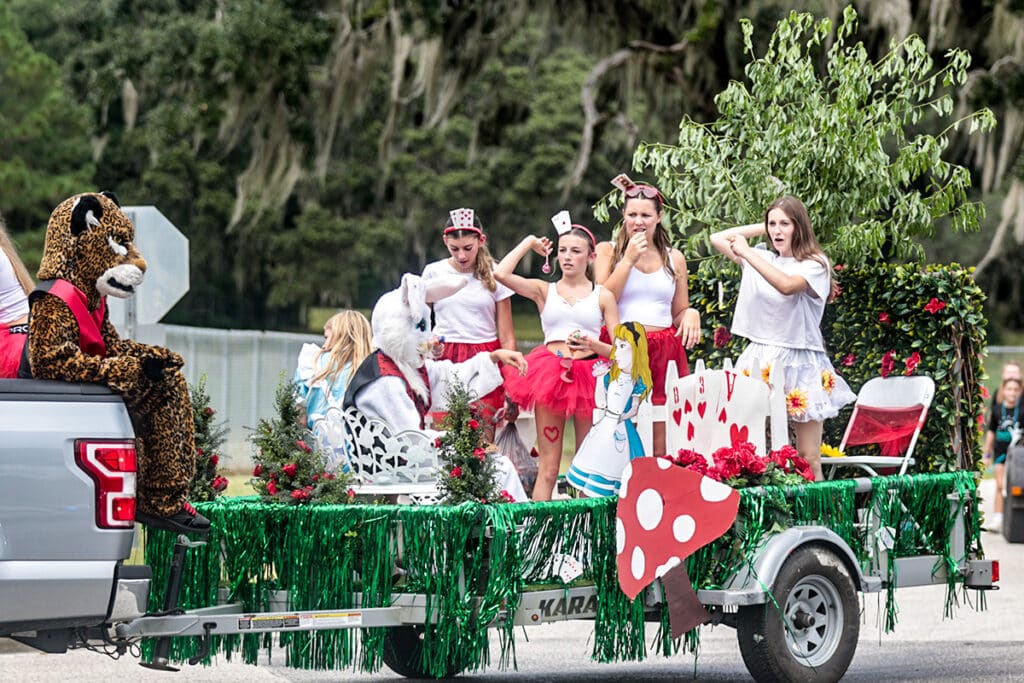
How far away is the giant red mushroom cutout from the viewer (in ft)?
22.9

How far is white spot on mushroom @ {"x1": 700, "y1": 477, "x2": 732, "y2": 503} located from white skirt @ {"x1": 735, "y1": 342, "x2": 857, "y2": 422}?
4.73 feet

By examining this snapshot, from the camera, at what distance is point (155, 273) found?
10586 mm

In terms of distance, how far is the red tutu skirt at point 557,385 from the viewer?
27.2 ft

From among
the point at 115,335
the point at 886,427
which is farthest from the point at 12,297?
the point at 886,427

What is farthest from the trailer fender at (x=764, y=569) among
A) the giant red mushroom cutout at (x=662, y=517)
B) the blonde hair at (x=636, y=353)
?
the blonde hair at (x=636, y=353)

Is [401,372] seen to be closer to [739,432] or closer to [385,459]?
[385,459]

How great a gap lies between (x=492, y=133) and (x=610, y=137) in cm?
655

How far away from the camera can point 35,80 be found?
34156mm

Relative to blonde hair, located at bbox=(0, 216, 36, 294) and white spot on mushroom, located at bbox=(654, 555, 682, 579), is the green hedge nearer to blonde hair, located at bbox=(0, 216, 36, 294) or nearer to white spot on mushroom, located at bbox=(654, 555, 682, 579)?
white spot on mushroom, located at bbox=(654, 555, 682, 579)

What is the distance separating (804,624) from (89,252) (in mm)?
3515

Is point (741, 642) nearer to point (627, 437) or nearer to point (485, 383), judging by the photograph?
point (627, 437)

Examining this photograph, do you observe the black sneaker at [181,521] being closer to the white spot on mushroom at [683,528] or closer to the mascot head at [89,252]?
the mascot head at [89,252]

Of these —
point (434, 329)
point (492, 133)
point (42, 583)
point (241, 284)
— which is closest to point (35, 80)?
point (241, 284)

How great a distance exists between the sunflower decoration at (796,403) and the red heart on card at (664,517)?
4.77 ft
